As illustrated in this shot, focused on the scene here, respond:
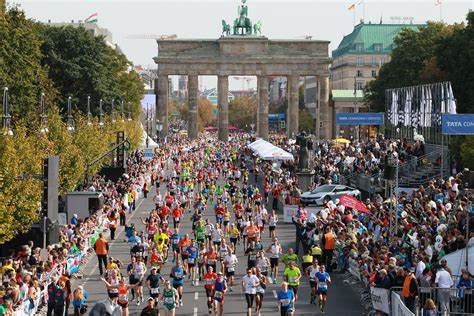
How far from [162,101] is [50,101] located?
3155 inches

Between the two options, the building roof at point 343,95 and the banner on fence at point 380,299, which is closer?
the banner on fence at point 380,299

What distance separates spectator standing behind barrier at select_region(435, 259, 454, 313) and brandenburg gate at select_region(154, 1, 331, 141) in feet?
408

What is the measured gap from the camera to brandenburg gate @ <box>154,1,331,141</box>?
150750mm

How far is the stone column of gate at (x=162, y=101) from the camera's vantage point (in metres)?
154

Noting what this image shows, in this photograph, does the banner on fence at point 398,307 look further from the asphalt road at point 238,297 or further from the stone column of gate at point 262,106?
the stone column of gate at point 262,106

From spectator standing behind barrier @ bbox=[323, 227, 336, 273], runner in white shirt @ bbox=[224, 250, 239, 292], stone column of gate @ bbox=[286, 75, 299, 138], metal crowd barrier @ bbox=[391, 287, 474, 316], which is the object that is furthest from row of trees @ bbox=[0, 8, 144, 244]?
stone column of gate @ bbox=[286, 75, 299, 138]

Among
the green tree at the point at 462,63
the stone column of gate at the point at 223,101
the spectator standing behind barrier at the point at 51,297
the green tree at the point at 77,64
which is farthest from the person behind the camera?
the stone column of gate at the point at 223,101

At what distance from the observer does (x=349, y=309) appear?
29.2 meters

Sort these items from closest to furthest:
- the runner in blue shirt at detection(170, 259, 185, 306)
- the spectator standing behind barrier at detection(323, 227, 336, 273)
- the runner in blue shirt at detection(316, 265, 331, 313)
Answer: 1. the runner in blue shirt at detection(316, 265, 331, 313)
2. the runner in blue shirt at detection(170, 259, 185, 306)
3. the spectator standing behind barrier at detection(323, 227, 336, 273)

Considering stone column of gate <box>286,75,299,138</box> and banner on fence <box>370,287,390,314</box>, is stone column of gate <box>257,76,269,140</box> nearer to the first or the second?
stone column of gate <box>286,75,299,138</box>

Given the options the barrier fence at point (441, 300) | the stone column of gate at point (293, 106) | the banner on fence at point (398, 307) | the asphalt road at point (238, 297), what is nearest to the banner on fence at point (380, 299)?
the barrier fence at point (441, 300)

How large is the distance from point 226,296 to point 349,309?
412 centimetres

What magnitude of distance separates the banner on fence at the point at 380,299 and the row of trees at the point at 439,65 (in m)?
27.5

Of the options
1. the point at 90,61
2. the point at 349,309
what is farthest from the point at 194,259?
the point at 90,61
